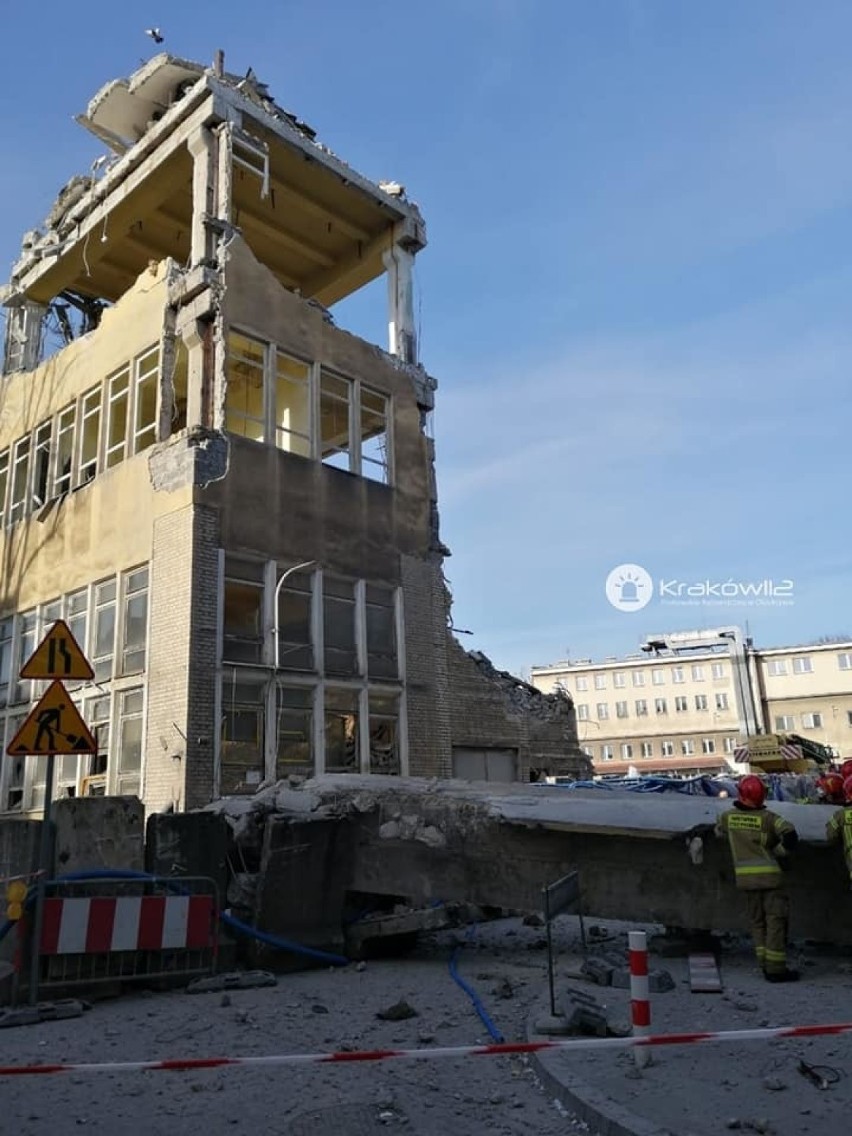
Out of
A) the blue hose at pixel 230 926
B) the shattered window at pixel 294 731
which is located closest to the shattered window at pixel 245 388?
the shattered window at pixel 294 731

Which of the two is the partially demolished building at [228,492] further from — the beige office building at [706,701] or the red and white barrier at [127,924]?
the beige office building at [706,701]

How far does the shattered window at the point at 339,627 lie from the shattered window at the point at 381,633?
374 millimetres

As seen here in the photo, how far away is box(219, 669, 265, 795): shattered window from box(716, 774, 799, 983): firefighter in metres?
9.17

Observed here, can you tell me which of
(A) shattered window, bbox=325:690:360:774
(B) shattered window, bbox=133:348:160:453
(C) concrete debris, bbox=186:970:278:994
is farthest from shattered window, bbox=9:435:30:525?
(C) concrete debris, bbox=186:970:278:994

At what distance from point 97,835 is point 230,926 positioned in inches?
59.2

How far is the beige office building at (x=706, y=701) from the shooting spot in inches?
2985

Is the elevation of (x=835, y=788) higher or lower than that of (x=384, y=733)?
lower

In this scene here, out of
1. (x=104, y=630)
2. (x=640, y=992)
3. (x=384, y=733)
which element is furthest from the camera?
(x=384, y=733)

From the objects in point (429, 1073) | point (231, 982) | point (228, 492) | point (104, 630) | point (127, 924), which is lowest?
point (429, 1073)

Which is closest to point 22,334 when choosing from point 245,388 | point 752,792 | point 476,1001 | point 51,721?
point 245,388

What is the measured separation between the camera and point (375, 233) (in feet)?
71.7

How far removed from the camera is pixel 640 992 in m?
5.05

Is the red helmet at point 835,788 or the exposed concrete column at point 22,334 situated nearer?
the red helmet at point 835,788

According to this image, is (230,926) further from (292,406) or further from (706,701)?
(706,701)
